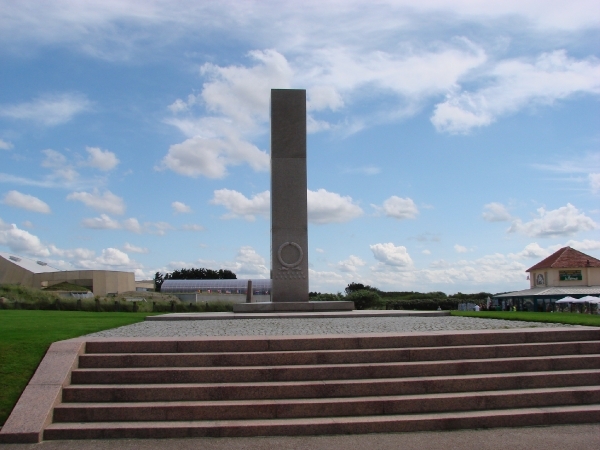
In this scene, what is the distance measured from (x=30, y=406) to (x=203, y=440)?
8.11ft

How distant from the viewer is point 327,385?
8352mm

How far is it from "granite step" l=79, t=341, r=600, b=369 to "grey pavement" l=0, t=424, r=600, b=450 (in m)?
1.68

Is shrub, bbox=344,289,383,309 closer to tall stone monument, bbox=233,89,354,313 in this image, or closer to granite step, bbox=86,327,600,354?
tall stone monument, bbox=233,89,354,313

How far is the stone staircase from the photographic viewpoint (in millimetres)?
7742

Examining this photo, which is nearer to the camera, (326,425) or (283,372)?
(326,425)

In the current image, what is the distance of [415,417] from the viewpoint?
7.85m

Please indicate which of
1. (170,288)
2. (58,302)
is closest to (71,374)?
(58,302)

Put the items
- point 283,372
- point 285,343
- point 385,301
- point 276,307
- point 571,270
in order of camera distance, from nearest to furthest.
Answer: point 283,372 < point 285,343 < point 276,307 < point 385,301 < point 571,270

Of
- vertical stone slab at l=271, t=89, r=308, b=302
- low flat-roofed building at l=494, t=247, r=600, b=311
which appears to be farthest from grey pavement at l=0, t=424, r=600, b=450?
low flat-roofed building at l=494, t=247, r=600, b=311

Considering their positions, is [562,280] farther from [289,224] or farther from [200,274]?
[200,274]

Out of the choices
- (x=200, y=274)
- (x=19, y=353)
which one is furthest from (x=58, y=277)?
(x=19, y=353)

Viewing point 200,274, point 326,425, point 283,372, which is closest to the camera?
point 326,425

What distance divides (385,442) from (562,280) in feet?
149

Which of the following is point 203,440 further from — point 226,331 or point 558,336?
point 558,336
